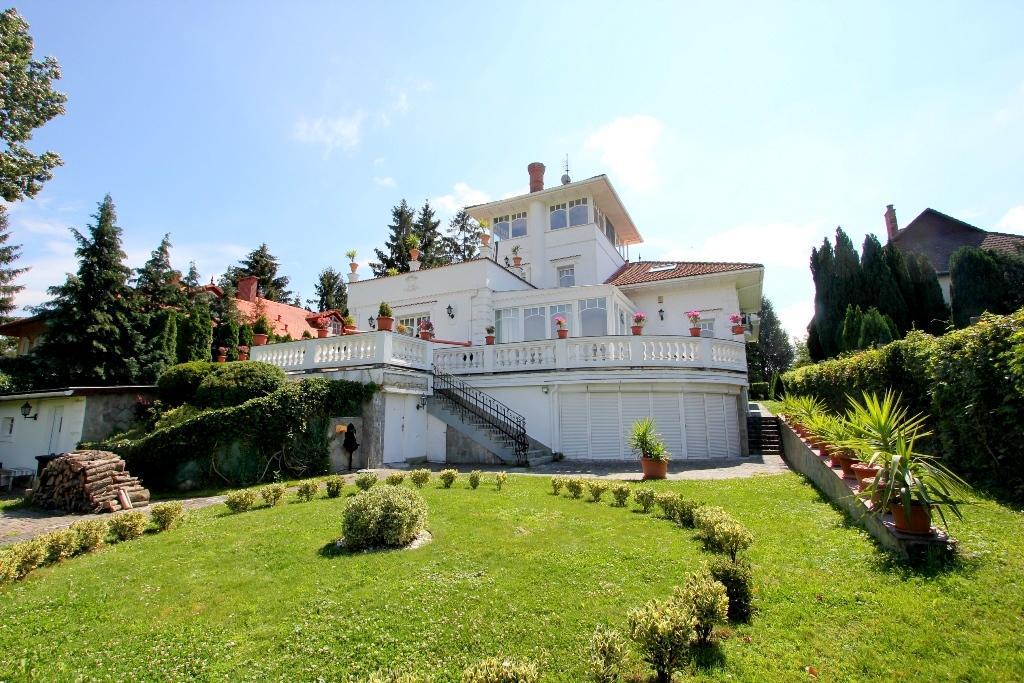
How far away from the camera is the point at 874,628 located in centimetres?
394

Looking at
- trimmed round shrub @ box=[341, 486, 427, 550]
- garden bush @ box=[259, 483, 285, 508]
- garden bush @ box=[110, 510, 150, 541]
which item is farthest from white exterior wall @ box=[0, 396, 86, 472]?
trimmed round shrub @ box=[341, 486, 427, 550]

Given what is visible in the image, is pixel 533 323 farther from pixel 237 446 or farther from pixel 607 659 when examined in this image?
pixel 607 659

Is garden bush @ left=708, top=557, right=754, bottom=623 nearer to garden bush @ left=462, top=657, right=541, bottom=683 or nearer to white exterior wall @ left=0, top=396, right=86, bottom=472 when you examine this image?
garden bush @ left=462, top=657, right=541, bottom=683

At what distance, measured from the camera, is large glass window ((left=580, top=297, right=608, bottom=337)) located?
20.1m

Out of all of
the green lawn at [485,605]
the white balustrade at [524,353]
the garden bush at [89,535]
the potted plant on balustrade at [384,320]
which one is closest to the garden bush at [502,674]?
the green lawn at [485,605]

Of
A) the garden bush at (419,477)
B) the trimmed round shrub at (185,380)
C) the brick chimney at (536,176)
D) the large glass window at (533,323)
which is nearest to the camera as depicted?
the garden bush at (419,477)

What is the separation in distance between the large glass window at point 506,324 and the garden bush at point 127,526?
14864 mm

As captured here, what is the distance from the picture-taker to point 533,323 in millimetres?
20984

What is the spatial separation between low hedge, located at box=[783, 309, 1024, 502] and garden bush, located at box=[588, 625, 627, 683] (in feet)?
20.6

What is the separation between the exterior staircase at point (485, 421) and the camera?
15.3 meters

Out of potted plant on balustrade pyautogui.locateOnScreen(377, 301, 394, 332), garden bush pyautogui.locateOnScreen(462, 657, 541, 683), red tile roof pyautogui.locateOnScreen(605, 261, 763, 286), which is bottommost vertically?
garden bush pyautogui.locateOnScreen(462, 657, 541, 683)

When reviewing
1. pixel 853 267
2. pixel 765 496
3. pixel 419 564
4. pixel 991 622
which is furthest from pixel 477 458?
pixel 853 267

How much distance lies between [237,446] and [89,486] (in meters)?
2.79

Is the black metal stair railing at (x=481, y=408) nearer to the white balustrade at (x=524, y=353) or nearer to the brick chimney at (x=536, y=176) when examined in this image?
the white balustrade at (x=524, y=353)
